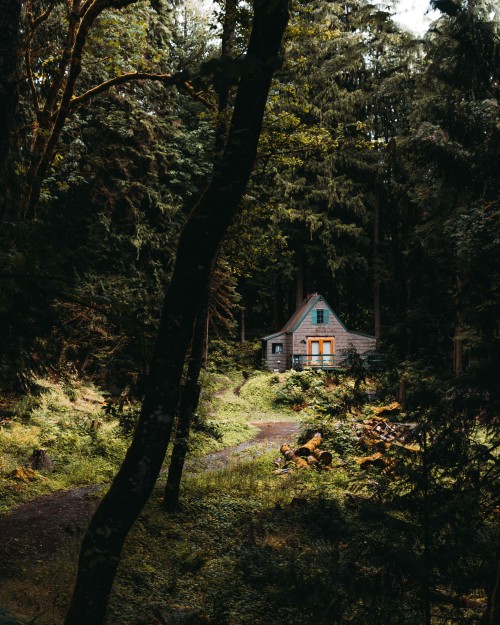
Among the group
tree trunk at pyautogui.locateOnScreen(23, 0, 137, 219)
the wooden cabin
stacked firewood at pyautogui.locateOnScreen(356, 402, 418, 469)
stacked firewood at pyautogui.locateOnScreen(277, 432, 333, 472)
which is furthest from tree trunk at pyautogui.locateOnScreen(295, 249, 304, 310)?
tree trunk at pyautogui.locateOnScreen(23, 0, 137, 219)

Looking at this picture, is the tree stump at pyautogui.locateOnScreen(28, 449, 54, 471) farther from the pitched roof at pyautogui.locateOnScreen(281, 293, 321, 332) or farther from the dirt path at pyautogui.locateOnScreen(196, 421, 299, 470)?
the pitched roof at pyautogui.locateOnScreen(281, 293, 321, 332)

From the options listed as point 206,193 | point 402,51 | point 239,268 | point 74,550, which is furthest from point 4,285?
point 402,51

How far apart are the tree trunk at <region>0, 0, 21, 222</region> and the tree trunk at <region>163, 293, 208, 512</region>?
603 cm

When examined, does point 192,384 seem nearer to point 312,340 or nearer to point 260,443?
point 260,443

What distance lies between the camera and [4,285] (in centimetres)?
371

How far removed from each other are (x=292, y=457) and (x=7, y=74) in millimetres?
13348

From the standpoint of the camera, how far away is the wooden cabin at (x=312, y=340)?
31.6 meters

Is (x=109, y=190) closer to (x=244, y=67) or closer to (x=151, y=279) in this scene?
(x=151, y=279)

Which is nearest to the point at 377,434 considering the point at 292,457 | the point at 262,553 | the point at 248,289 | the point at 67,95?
the point at 292,457

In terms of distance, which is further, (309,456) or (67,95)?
(309,456)

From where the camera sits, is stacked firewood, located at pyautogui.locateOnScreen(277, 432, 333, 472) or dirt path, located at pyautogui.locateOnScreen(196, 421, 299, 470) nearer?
stacked firewood, located at pyautogui.locateOnScreen(277, 432, 333, 472)

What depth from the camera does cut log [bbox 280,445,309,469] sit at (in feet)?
50.1

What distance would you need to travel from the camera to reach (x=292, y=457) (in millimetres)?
15812

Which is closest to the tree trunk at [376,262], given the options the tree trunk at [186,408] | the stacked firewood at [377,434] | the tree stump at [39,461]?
the stacked firewood at [377,434]
